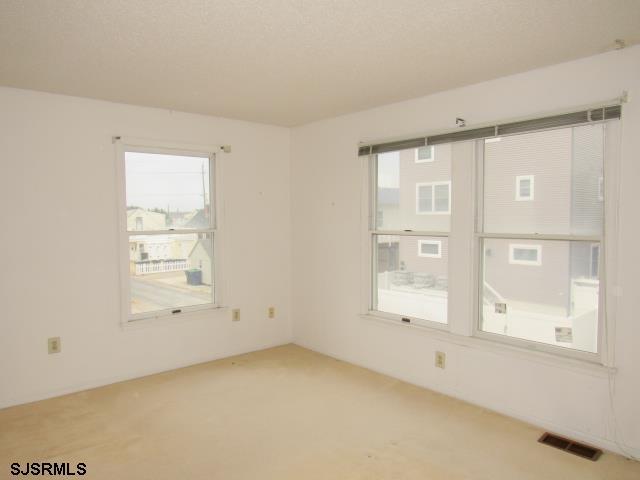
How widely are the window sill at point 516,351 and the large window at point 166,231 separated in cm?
189

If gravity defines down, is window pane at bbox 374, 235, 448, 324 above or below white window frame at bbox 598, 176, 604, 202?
below

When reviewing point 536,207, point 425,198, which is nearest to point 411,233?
point 425,198

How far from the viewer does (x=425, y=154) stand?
3.59 m

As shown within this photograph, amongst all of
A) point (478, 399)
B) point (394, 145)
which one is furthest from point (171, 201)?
point (478, 399)

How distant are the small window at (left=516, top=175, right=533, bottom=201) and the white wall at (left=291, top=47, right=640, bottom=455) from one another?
0.40m

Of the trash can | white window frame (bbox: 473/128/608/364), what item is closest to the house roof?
Answer: white window frame (bbox: 473/128/608/364)

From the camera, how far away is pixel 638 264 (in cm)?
251

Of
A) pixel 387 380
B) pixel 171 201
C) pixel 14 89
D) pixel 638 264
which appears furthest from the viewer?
pixel 171 201

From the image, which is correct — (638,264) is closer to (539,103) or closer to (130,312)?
(539,103)

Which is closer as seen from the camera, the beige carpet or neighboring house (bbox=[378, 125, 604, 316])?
the beige carpet

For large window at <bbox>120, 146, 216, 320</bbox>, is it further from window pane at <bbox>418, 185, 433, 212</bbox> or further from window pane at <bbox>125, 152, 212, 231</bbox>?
window pane at <bbox>418, 185, 433, 212</bbox>

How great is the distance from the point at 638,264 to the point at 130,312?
3.73 metres

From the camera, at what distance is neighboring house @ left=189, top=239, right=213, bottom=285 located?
4.27 meters

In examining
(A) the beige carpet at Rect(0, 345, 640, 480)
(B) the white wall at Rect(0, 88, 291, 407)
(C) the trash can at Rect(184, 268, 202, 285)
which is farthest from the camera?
(C) the trash can at Rect(184, 268, 202, 285)
